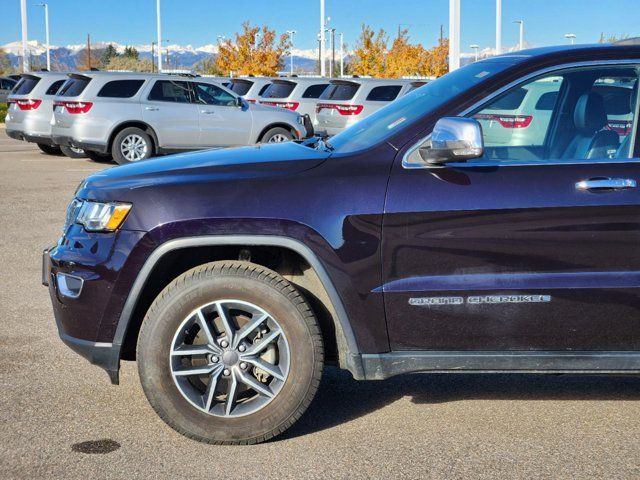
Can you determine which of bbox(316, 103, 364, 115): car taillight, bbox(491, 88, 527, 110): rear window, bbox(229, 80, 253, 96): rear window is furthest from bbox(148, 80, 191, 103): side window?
bbox(491, 88, 527, 110): rear window

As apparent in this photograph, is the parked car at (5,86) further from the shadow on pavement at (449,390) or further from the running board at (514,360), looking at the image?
the running board at (514,360)

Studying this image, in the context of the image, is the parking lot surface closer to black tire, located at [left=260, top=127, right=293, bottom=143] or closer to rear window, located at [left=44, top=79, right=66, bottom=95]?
black tire, located at [left=260, top=127, right=293, bottom=143]

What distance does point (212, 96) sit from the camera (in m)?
18.7

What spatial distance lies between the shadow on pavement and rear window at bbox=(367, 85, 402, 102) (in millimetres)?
16508

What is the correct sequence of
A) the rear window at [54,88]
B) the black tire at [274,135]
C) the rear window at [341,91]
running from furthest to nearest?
the rear window at [341,91] → the rear window at [54,88] → the black tire at [274,135]

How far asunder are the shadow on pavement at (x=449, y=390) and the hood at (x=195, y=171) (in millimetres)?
1242

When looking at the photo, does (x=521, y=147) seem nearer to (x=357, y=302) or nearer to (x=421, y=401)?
(x=357, y=302)

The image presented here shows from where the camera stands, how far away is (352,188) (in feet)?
13.8

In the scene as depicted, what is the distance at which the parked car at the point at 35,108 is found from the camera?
64.7ft

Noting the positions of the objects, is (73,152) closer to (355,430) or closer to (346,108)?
(346,108)

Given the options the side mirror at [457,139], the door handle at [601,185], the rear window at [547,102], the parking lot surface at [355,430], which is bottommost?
the parking lot surface at [355,430]

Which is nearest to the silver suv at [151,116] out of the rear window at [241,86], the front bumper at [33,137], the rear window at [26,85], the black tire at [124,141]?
the black tire at [124,141]

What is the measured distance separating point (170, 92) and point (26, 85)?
3937 mm

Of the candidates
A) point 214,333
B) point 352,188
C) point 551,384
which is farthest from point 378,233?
point 551,384
